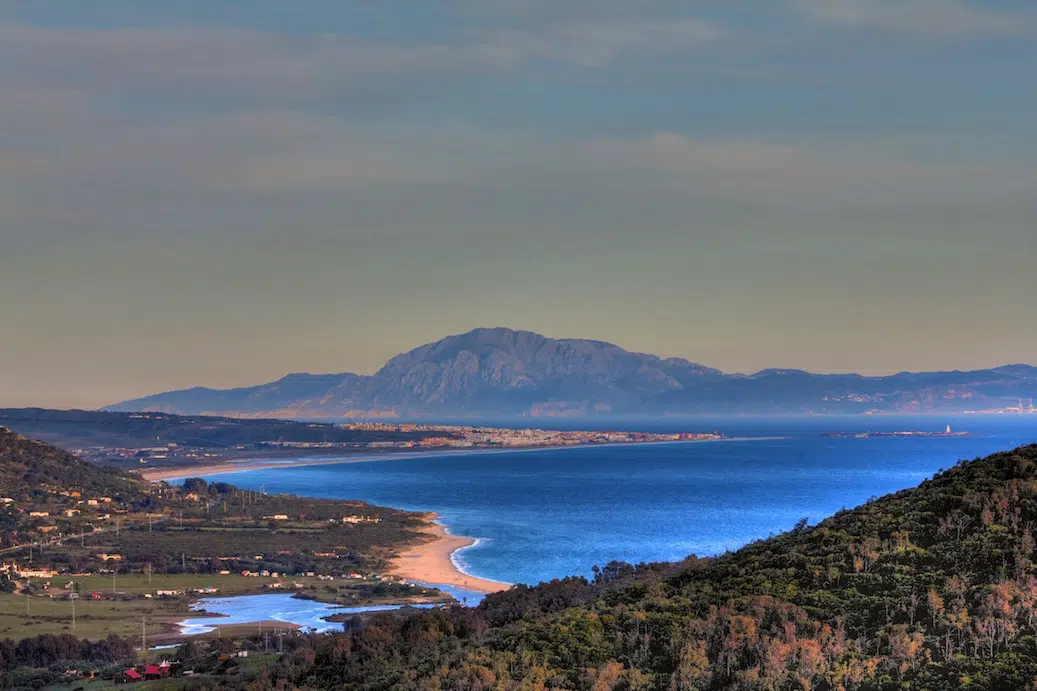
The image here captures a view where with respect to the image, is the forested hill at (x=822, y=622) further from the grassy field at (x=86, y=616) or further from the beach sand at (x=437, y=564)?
the beach sand at (x=437, y=564)

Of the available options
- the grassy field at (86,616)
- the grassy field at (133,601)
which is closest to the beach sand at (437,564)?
the grassy field at (133,601)

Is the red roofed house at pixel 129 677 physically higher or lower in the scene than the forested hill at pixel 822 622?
lower

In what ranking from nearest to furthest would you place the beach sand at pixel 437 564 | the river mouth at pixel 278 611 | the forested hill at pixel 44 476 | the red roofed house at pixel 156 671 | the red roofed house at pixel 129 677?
the red roofed house at pixel 156 671 → the red roofed house at pixel 129 677 → the river mouth at pixel 278 611 → the beach sand at pixel 437 564 → the forested hill at pixel 44 476

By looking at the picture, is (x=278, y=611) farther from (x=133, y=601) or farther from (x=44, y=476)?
(x=44, y=476)

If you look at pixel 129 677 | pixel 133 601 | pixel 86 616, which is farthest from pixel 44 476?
pixel 129 677

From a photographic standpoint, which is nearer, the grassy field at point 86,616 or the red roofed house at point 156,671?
the red roofed house at point 156,671

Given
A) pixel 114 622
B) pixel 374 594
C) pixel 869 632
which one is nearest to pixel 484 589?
pixel 374 594

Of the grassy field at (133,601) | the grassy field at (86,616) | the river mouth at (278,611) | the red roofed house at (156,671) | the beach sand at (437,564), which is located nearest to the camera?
the red roofed house at (156,671)
